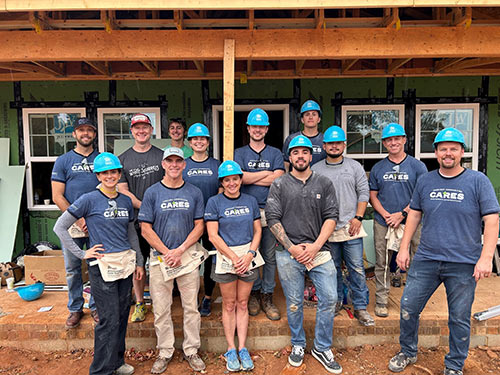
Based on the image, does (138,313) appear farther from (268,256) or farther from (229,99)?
(229,99)

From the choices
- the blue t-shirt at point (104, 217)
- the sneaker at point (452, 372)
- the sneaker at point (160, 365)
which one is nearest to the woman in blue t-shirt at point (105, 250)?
the blue t-shirt at point (104, 217)

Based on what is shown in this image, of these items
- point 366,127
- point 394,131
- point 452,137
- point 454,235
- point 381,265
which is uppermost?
point 366,127

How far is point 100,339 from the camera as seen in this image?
2553 millimetres

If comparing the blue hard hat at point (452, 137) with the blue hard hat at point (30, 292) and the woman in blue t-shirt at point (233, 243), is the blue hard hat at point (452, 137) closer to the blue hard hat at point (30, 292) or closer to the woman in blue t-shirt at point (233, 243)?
the woman in blue t-shirt at point (233, 243)

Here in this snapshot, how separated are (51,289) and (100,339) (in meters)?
2.02

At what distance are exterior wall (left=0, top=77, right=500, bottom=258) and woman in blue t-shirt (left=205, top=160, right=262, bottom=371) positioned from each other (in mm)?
2694

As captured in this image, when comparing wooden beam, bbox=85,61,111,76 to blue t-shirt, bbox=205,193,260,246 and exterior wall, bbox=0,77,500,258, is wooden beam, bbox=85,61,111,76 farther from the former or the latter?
blue t-shirt, bbox=205,193,260,246

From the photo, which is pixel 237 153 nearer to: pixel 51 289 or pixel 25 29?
pixel 25 29

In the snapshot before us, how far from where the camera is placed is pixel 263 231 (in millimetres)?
3188

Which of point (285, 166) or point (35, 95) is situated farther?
point (35, 95)

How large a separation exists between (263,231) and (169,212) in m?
0.97

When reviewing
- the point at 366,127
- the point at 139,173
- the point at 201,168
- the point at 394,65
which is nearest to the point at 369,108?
the point at 366,127

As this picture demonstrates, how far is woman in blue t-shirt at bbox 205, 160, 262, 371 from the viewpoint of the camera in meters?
2.77

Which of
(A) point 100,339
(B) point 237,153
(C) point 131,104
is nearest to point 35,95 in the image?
(C) point 131,104
